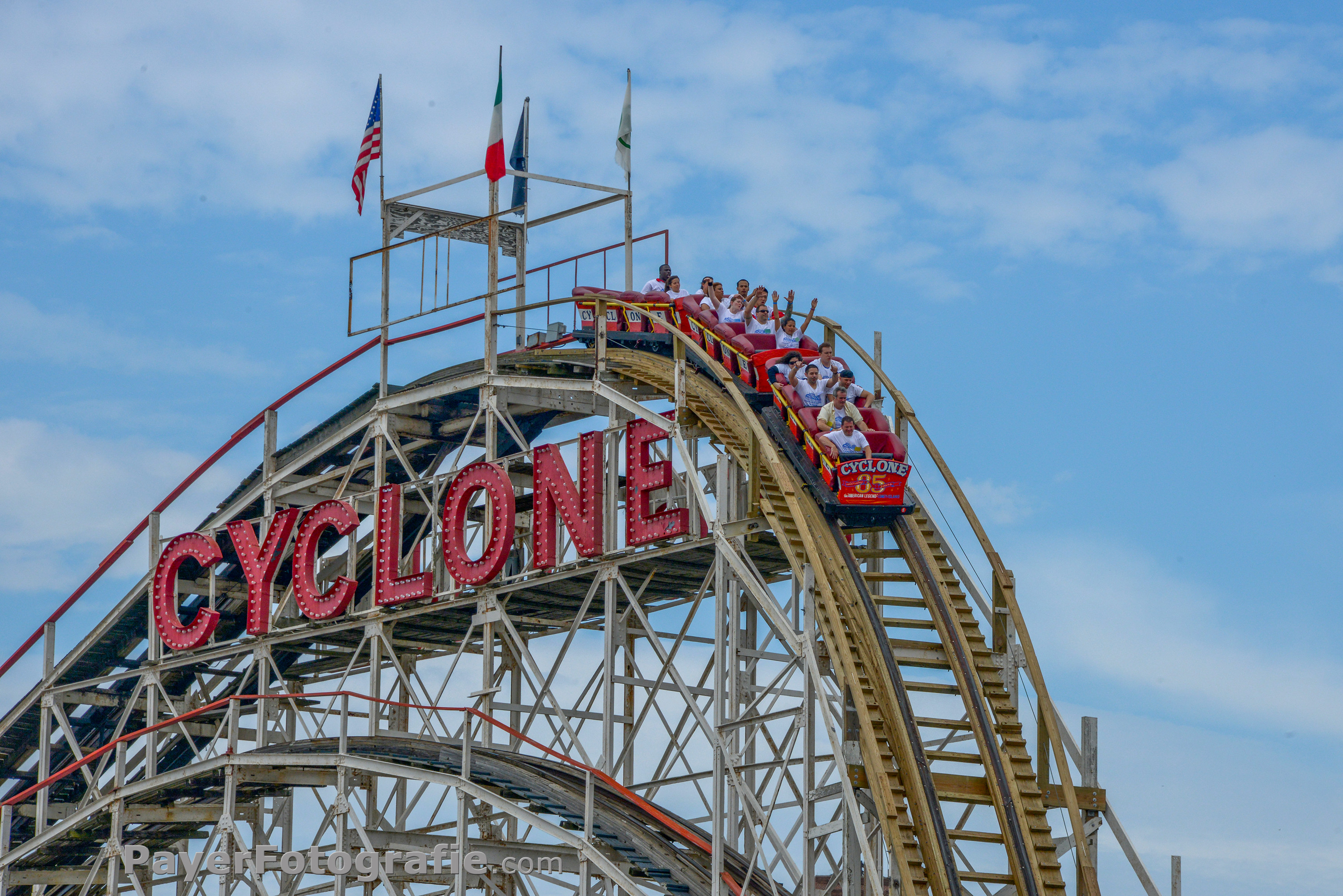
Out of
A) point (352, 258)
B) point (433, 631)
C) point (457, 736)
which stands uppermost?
point (352, 258)

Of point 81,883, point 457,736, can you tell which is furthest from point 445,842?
point 81,883

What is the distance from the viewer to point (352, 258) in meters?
33.3

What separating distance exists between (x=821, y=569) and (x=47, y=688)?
59.4ft

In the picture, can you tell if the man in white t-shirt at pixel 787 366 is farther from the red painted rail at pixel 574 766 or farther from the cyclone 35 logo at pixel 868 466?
the red painted rail at pixel 574 766

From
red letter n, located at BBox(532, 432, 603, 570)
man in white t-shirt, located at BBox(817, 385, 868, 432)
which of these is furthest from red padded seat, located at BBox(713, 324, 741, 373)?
man in white t-shirt, located at BBox(817, 385, 868, 432)

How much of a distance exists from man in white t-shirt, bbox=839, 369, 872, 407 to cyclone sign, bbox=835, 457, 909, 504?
1605 mm

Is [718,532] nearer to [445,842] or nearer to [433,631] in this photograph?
[445,842]

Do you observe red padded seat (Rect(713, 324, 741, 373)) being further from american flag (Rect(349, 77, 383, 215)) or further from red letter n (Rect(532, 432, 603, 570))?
american flag (Rect(349, 77, 383, 215))

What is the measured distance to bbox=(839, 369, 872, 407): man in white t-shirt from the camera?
25.4 metres

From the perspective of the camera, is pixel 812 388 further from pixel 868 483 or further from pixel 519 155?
pixel 519 155

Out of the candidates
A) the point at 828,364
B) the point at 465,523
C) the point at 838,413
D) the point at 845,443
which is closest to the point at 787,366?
the point at 828,364

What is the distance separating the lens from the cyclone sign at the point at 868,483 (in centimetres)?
2377

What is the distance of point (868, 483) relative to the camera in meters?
23.8

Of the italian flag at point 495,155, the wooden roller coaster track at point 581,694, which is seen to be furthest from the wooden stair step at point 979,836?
the italian flag at point 495,155
